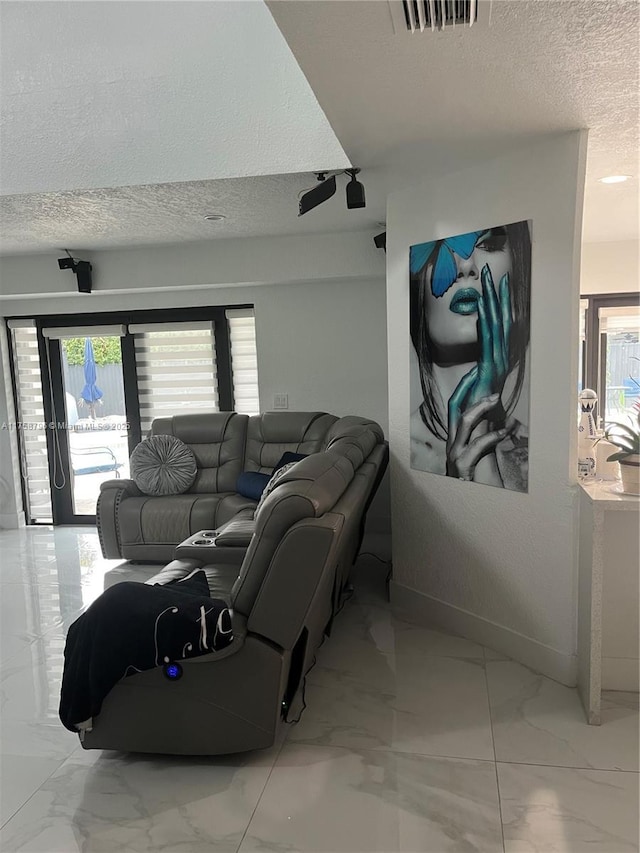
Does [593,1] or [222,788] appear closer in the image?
[593,1]

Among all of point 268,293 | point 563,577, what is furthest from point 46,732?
point 268,293

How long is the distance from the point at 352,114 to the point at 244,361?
3396mm

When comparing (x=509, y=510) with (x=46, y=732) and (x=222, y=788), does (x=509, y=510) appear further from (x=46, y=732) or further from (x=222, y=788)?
(x=46, y=732)

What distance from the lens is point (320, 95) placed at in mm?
2090

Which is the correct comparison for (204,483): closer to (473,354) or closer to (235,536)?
(235,536)

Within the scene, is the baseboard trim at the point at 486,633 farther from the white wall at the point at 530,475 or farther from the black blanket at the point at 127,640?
the black blanket at the point at 127,640

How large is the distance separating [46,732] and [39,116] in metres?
2.97

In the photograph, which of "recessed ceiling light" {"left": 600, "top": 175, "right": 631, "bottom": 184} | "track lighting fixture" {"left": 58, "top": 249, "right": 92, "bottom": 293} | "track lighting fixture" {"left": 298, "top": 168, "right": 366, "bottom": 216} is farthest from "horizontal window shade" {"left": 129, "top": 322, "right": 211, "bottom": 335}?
"recessed ceiling light" {"left": 600, "top": 175, "right": 631, "bottom": 184}

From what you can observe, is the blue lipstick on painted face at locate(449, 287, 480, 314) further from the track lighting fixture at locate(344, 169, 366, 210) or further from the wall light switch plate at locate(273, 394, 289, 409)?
the wall light switch plate at locate(273, 394, 289, 409)

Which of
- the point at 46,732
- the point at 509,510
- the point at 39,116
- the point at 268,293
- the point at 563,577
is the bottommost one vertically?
the point at 46,732

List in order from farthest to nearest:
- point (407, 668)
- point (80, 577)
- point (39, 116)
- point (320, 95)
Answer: point (80, 577), point (39, 116), point (407, 668), point (320, 95)

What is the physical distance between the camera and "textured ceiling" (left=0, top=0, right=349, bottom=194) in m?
2.94

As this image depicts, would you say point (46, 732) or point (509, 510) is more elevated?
point (509, 510)

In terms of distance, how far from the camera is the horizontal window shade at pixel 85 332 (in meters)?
5.58
